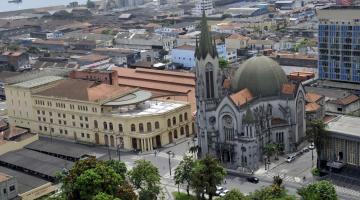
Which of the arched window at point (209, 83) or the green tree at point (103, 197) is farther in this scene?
the arched window at point (209, 83)

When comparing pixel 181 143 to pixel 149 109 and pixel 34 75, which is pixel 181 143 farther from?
pixel 34 75

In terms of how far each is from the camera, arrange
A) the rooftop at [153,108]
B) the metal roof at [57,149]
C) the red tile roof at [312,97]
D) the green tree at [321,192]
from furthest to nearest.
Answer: the red tile roof at [312,97] < the rooftop at [153,108] < the metal roof at [57,149] < the green tree at [321,192]

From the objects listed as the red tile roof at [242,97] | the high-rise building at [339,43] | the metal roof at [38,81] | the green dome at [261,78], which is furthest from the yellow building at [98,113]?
the high-rise building at [339,43]

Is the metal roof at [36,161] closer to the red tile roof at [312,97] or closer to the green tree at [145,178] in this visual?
the green tree at [145,178]

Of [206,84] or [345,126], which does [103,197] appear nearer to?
[206,84]

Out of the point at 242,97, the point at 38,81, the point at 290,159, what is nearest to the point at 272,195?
the point at 290,159

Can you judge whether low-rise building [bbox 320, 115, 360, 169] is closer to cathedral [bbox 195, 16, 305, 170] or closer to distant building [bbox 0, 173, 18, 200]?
cathedral [bbox 195, 16, 305, 170]

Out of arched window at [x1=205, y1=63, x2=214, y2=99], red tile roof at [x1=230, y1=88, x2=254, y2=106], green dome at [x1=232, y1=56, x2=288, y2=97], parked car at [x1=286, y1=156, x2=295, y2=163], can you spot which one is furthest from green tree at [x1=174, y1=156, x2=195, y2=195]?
green dome at [x1=232, y1=56, x2=288, y2=97]
